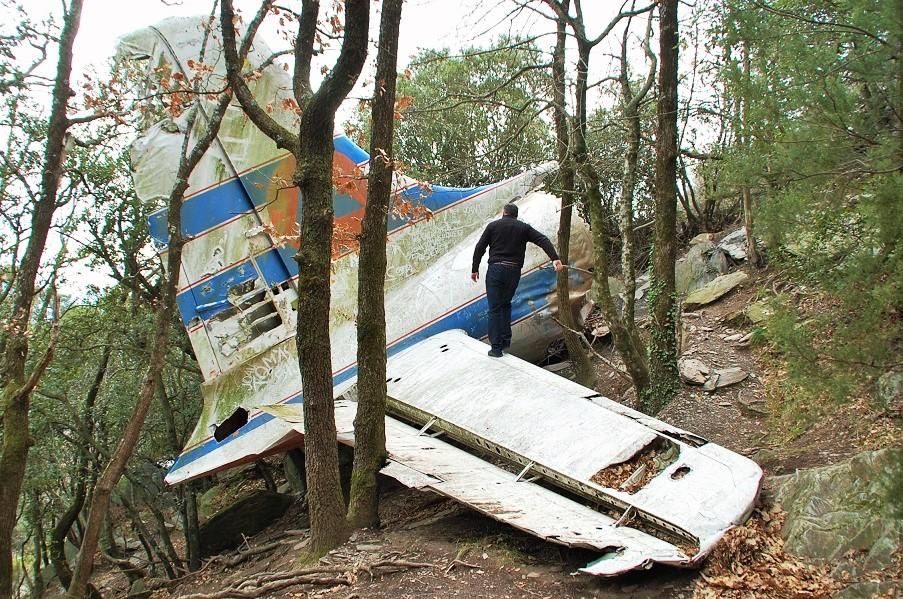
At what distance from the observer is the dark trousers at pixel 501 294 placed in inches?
359

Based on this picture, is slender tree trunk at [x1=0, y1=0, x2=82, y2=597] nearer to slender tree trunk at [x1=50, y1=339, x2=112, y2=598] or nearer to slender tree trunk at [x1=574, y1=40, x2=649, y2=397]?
slender tree trunk at [x1=50, y1=339, x2=112, y2=598]

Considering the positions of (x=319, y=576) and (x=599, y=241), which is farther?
(x=599, y=241)

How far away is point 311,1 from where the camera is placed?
696 centimetres

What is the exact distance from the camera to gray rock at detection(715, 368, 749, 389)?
948 centimetres

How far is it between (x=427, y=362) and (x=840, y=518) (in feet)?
16.5

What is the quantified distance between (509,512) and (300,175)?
355cm

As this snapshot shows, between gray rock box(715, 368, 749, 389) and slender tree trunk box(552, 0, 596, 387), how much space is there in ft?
6.69

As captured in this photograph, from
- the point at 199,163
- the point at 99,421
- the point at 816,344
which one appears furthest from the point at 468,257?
the point at 99,421

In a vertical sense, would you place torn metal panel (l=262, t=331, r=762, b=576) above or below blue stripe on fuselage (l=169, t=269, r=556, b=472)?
below

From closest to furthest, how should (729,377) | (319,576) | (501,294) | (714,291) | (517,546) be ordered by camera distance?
(319,576)
(517,546)
(501,294)
(729,377)
(714,291)

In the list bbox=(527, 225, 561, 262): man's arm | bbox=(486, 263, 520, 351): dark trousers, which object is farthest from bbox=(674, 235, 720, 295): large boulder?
bbox=(486, 263, 520, 351): dark trousers

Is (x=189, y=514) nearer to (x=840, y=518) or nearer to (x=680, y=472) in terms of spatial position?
(x=680, y=472)

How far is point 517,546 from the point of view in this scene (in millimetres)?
6367

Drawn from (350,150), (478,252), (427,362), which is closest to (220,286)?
(350,150)
